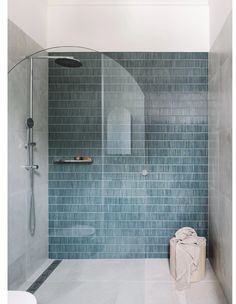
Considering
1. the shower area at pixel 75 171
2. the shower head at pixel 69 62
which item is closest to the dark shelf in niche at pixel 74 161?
the shower area at pixel 75 171

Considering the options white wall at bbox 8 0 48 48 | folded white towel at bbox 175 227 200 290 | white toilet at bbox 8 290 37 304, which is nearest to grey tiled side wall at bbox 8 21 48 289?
white wall at bbox 8 0 48 48

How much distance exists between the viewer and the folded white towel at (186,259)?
222cm

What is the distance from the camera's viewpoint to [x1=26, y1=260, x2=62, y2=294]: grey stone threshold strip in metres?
1.90

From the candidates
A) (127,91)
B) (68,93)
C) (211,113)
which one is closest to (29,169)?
(68,93)

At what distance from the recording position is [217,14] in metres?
2.34

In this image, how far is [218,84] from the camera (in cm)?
230

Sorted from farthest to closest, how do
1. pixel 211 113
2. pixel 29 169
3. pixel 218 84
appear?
pixel 211 113
pixel 218 84
pixel 29 169

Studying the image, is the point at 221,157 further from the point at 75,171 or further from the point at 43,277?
the point at 43,277

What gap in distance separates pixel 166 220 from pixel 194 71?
1.34 meters

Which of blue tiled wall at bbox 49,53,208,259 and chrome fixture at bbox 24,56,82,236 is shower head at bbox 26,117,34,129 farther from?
blue tiled wall at bbox 49,53,208,259

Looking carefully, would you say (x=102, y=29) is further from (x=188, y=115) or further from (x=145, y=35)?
(x=188, y=115)

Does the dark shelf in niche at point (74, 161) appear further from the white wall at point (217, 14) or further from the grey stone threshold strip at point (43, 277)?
the white wall at point (217, 14)

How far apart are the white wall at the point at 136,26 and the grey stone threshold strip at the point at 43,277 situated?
5.91 ft

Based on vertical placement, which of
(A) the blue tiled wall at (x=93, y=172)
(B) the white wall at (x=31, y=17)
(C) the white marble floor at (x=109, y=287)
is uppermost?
(B) the white wall at (x=31, y=17)
